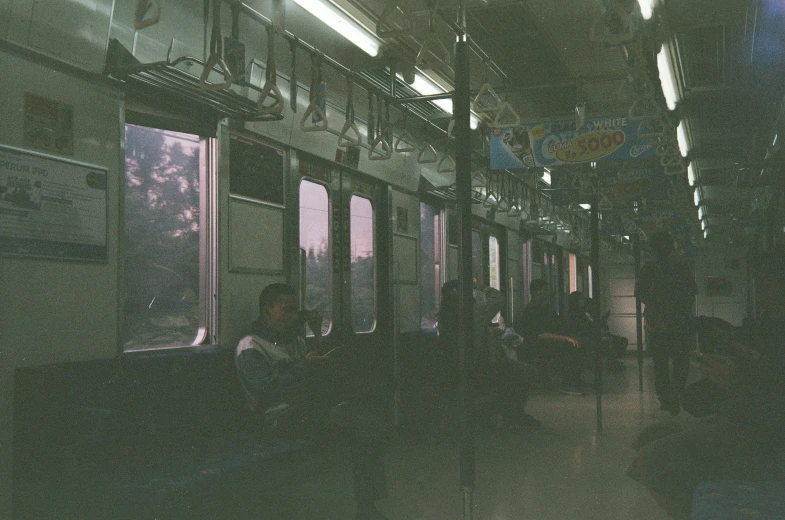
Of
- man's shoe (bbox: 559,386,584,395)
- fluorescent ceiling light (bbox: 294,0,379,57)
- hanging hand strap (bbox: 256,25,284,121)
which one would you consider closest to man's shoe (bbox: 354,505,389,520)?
hanging hand strap (bbox: 256,25,284,121)

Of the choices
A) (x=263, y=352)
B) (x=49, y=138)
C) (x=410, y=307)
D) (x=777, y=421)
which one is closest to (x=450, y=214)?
(x=410, y=307)

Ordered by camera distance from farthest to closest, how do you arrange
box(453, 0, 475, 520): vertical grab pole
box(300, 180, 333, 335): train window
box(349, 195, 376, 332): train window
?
box(349, 195, 376, 332): train window < box(300, 180, 333, 335): train window < box(453, 0, 475, 520): vertical grab pole

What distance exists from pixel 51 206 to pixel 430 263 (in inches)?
262

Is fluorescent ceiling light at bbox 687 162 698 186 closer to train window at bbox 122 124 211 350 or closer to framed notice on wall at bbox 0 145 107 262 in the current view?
train window at bbox 122 124 211 350

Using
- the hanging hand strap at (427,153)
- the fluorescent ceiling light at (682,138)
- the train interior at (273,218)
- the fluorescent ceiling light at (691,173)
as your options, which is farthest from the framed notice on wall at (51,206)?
the fluorescent ceiling light at (691,173)

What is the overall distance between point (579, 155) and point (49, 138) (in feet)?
17.2

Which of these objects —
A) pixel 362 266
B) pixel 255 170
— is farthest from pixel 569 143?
pixel 255 170

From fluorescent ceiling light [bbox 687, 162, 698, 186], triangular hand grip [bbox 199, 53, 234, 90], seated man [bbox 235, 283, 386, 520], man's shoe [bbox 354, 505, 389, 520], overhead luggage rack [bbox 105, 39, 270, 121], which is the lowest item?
man's shoe [bbox 354, 505, 389, 520]

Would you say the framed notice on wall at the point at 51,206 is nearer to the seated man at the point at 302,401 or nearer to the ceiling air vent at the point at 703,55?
the seated man at the point at 302,401

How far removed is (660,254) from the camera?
302 inches

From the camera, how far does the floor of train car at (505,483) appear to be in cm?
469

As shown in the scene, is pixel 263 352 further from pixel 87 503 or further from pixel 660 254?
pixel 660 254

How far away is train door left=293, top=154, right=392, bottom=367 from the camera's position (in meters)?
6.99

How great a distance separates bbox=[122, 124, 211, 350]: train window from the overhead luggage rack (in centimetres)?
35
